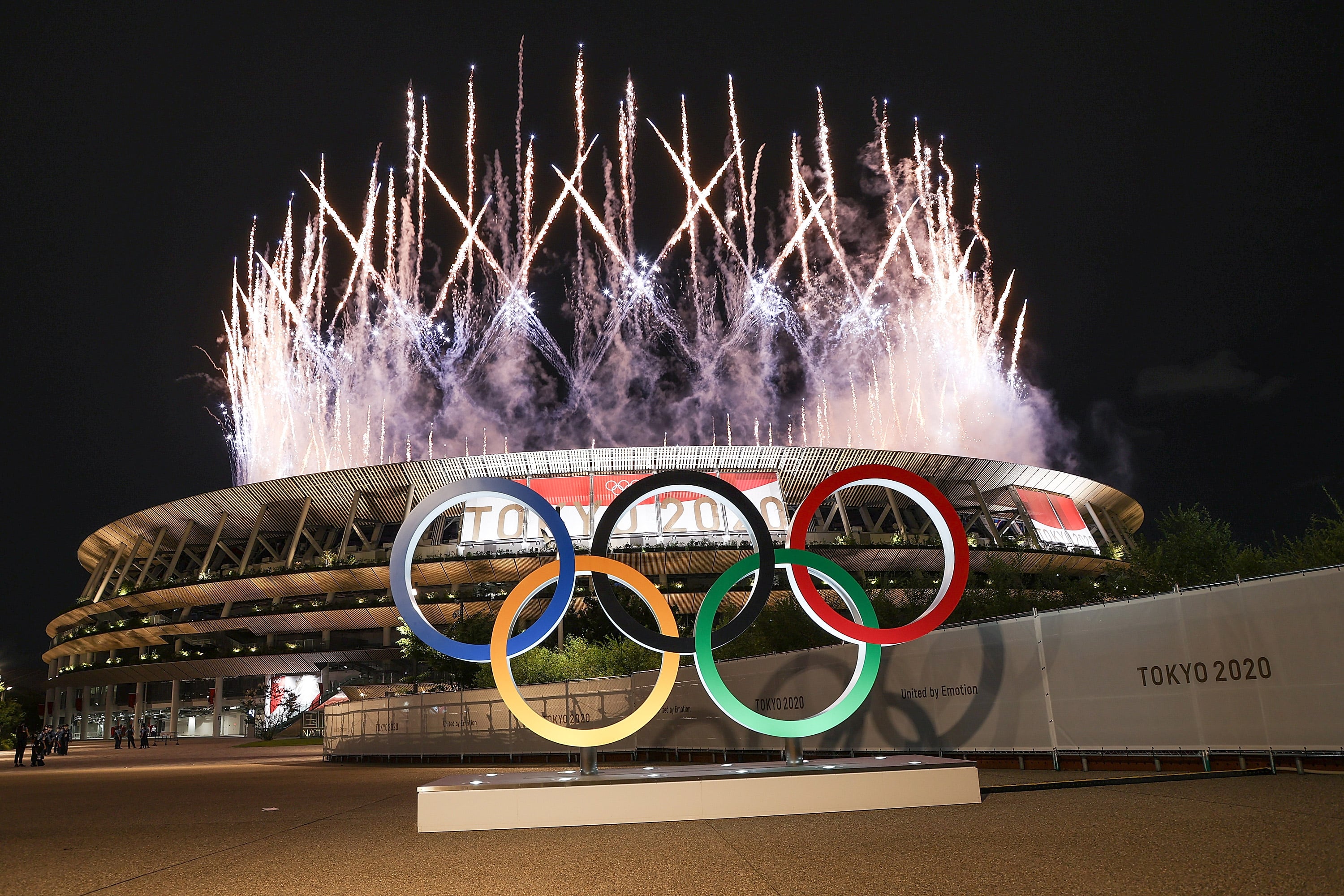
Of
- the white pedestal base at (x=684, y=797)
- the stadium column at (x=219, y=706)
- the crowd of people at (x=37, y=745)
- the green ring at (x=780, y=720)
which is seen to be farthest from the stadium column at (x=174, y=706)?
the green ring at (x=780, y=720)

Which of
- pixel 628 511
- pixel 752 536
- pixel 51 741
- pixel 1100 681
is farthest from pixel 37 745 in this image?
pixel 1100 681

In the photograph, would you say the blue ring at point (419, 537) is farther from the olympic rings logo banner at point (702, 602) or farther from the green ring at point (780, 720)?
the green ring at point (780, 720)

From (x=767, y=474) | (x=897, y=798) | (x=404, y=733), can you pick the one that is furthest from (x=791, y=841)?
(x=767, y=474)

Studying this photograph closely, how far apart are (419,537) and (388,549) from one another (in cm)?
5419

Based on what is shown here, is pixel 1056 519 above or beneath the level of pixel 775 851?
above

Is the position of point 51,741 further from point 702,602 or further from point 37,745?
point 702,602

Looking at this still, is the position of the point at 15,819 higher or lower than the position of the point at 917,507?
lower

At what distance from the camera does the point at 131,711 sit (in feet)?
235

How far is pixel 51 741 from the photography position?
43312 mm

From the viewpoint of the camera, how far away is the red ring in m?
12.7

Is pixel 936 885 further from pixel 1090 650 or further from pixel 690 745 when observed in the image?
pixel 690 745

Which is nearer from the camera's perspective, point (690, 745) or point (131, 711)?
point (690, 745)

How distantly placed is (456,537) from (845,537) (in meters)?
29.9

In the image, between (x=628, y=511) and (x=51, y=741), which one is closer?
(x=51, y=741)
